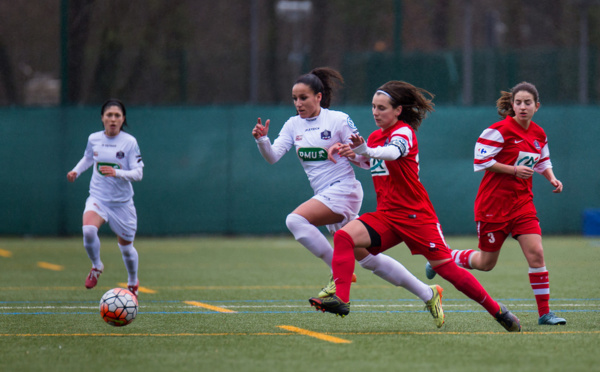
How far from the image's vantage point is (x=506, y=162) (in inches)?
286

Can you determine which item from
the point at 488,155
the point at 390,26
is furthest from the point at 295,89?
the point at 390,26

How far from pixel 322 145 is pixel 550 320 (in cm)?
235

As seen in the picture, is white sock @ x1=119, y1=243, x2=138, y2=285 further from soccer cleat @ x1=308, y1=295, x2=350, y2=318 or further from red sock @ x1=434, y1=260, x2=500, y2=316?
red sock @ x1=434, y1=260, x2=500, y2=316

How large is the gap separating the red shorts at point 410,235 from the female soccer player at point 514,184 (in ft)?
2.86

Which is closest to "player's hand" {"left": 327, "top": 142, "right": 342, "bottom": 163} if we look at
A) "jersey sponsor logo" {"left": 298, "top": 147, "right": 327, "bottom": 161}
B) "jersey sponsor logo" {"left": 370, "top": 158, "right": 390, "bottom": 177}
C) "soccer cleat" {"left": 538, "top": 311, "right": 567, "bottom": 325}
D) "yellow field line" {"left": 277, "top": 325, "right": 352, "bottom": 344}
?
"jersey sponsor logo" {"left": 298, "top": 147, "right": 327, "bottom": 161}

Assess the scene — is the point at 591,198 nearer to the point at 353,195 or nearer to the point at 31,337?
the point at 353,195

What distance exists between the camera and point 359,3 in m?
19.3

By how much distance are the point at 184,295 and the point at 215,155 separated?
8.77 meters

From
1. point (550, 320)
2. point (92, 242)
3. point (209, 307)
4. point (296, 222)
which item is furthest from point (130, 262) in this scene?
point (550, 320)

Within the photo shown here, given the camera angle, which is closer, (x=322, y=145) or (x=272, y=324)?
(x=272, y=324)

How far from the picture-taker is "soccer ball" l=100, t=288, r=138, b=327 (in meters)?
6.57

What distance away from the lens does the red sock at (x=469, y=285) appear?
6406 mm

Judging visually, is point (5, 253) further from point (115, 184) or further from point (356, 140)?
point (356, 140)

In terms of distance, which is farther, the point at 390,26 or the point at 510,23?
the point at 510,23
